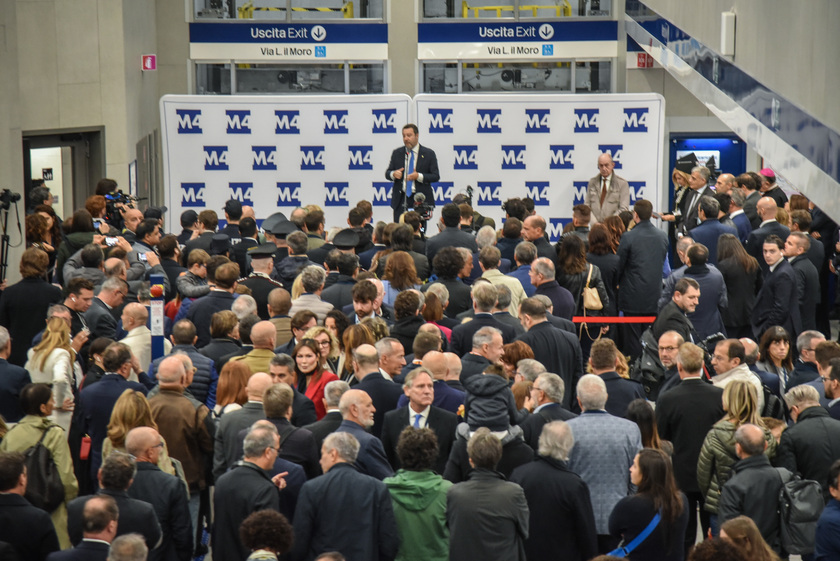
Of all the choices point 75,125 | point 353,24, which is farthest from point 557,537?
point 353,24

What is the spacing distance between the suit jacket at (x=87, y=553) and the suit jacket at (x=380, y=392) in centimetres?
223

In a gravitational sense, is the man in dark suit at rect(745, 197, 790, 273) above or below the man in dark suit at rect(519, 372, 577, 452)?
above

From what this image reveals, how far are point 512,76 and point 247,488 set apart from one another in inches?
569

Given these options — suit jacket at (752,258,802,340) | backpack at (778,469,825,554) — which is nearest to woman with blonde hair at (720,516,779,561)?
backpack at (778,469,825,554)

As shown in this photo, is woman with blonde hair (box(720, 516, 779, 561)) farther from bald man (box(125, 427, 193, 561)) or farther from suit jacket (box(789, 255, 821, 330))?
suit jacket (box(789, 255, 821, 330))

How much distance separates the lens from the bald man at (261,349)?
7.68 meters

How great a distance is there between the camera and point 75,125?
52.7 feet

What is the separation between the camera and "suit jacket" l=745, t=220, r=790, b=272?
12.0 meters

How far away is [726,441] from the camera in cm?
685

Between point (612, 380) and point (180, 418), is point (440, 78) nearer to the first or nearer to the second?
point (612, 380)

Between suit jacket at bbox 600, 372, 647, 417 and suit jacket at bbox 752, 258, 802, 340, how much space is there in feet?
12.9

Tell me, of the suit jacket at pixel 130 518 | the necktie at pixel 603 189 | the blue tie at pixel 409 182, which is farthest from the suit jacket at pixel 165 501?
the necktie at pixel 603 189

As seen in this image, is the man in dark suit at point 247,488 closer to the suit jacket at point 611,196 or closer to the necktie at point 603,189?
the suit jacket at point 611,196

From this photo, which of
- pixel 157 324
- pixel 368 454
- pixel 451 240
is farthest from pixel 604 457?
pixel 451 240
